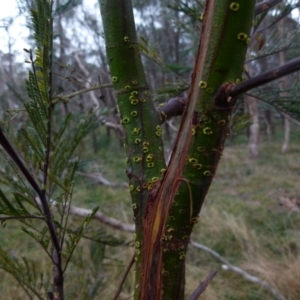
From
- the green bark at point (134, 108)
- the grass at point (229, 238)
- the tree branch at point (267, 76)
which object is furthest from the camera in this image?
the grass at point (229, 238)

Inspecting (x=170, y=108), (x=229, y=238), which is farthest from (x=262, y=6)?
(x=229, y=238)

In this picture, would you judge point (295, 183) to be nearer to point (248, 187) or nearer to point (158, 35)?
point (248, 187)

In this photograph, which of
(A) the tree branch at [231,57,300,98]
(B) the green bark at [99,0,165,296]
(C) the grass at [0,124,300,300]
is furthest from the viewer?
(C) the grass at [0,124,300,300]

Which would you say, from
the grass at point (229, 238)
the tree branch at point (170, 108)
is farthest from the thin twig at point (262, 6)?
the grass at point (229, 238)

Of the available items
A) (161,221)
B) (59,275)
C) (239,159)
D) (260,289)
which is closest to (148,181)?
(161,221)

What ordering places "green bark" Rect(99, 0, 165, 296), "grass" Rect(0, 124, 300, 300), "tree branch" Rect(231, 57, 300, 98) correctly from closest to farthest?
1. "tree branch" Rect(231, 57, 300, 98)
2. "green bark" Rect(99, 0, 165, 296)
3. "grass" Rect(0, 124, 300, 300)

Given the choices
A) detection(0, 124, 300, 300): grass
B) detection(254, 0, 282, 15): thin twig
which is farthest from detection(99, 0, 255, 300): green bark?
detection(0, 124, 300, 300): grass

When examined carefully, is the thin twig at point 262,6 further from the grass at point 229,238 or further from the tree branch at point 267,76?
the grass at point 229,238

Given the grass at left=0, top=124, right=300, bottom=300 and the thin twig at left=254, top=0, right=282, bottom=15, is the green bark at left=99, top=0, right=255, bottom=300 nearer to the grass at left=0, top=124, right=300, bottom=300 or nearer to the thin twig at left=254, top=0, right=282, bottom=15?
the thin twig at left=254, top=0, right=282, bottom=15

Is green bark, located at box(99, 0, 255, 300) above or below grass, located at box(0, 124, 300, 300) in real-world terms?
above
